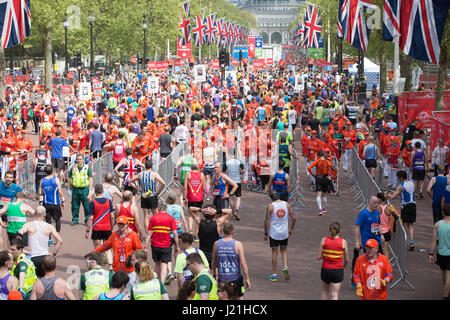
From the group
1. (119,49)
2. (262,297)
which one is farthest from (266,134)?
(119,49)

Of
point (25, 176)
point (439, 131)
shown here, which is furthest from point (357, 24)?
point (25, 176)

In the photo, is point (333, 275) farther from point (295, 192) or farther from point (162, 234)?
point (295, 192)

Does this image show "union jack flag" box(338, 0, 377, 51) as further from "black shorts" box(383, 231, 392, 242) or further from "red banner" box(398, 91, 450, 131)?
"black shorts" box(383, 231, 392, 242)

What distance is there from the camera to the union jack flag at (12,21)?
91.5 feet

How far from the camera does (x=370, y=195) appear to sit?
53.9 feet

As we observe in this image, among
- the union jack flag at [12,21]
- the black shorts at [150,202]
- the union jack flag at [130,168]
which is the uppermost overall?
the union jack flag at [12,21]

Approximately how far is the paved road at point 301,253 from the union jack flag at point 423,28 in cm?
383

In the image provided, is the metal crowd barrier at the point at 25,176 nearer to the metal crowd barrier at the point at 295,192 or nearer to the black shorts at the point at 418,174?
the metal crowd barrier at the point at 295,192

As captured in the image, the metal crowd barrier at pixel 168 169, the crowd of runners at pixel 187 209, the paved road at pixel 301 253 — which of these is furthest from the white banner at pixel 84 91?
the paved road at pixel 301 253

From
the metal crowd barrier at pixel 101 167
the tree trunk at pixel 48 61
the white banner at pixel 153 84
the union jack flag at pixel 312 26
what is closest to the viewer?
the metal crowd barrier at pixel 101 167

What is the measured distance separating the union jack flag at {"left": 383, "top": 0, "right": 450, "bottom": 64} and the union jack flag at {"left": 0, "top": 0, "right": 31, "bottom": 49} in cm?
1671

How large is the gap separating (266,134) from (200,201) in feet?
20.2
